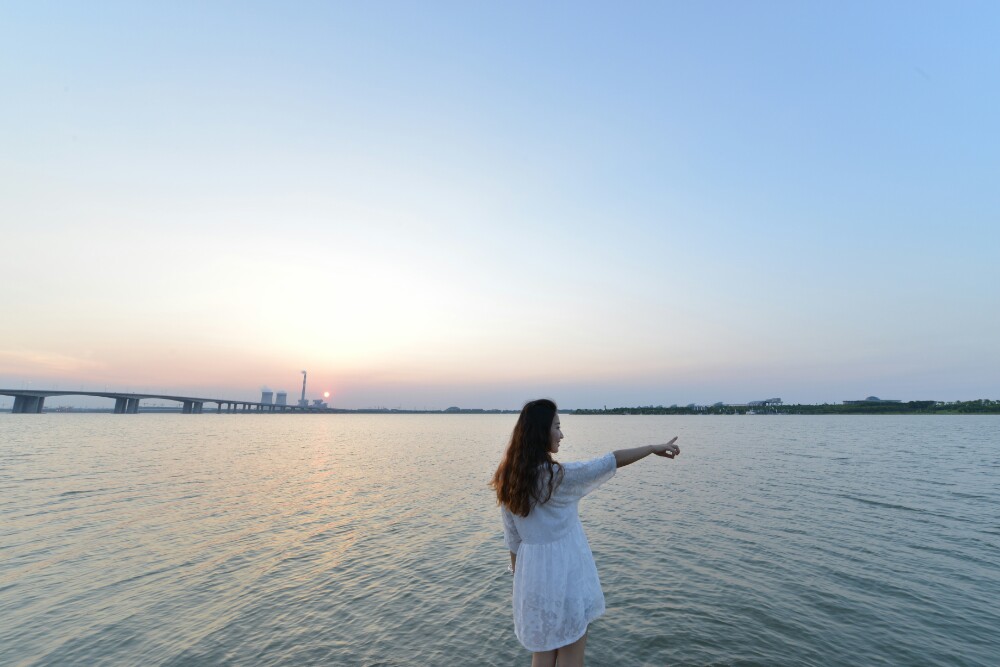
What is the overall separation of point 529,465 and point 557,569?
1066mm

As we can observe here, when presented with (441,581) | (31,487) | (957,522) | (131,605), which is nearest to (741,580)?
(441,581)

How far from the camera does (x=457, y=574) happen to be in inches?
547

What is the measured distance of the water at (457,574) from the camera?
9367 mm

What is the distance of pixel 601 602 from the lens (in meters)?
4.45

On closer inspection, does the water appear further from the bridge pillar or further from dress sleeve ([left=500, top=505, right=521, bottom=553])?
the bridge pillar

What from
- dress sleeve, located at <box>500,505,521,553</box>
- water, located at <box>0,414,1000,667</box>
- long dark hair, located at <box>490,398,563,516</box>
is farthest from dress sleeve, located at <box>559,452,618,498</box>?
water, located at <box>0,414,1000,667</box>

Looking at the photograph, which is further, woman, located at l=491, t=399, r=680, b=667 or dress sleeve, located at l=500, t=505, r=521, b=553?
dress sleeve, located at l=500, t=505, r=521, b=553

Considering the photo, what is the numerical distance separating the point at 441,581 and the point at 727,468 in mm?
31715

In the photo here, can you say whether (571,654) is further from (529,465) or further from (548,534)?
(529,465)

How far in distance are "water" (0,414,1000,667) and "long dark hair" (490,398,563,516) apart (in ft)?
22.2

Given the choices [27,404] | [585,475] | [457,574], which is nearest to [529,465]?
[585,475]

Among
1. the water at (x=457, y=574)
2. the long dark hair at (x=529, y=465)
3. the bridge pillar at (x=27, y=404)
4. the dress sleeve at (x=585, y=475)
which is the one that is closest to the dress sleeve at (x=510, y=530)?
the long dark hair at (x=529, y=465)

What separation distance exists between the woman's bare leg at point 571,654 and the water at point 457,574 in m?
5.60

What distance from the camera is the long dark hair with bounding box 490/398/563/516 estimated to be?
4070mm
